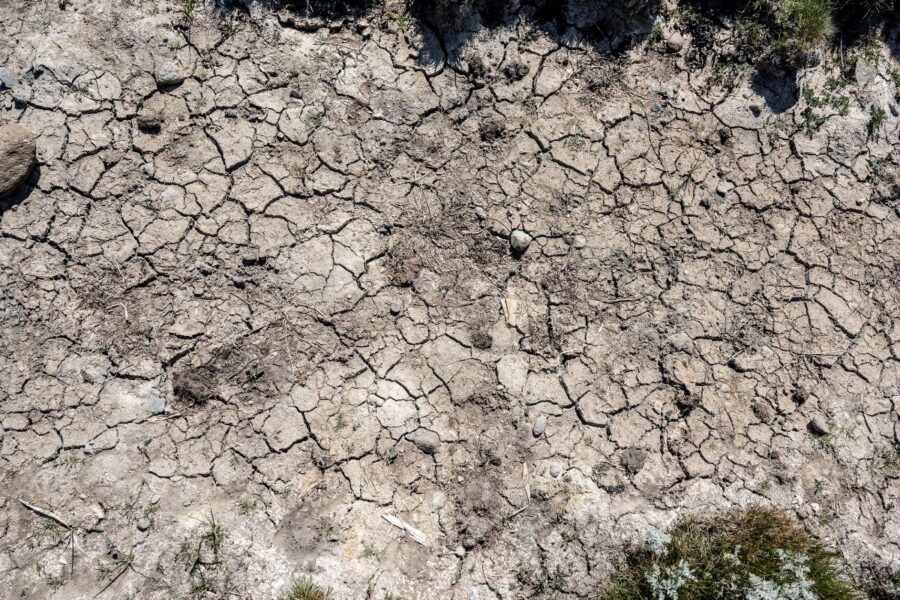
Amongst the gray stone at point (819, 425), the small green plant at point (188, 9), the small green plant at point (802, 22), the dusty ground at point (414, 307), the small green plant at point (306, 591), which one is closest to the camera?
the small green plant at point (306, 591)

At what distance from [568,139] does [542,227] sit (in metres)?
0.53

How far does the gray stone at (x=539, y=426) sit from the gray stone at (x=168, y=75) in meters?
2.63

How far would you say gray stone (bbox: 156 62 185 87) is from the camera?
3.43 metres

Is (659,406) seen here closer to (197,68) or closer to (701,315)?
(701,315)

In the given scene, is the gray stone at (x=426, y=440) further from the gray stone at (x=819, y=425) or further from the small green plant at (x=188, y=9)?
the small green plant at (x=188, y=9)

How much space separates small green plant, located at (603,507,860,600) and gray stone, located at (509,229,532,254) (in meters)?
1.63

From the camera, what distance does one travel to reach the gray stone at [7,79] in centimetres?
331

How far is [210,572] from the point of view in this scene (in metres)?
Answer: 3.17

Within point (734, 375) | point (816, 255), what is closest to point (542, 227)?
point (734, 375)

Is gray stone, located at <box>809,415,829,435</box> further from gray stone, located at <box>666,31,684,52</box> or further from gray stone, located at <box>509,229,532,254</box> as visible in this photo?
gray stone, located at <box>666,31,684,52</box>

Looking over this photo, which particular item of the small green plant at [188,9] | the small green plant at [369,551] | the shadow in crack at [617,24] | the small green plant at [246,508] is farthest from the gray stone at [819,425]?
the small green plant at [188,9]

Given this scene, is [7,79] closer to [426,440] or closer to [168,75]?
[168,75]

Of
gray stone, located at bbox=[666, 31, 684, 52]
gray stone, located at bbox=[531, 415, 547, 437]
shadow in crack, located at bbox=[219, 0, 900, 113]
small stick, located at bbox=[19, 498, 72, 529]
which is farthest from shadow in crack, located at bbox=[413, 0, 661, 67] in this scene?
small stick, located at bbox=[19, 498, 72, 529]

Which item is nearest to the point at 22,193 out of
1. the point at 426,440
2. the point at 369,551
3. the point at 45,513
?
the point at 45,513
